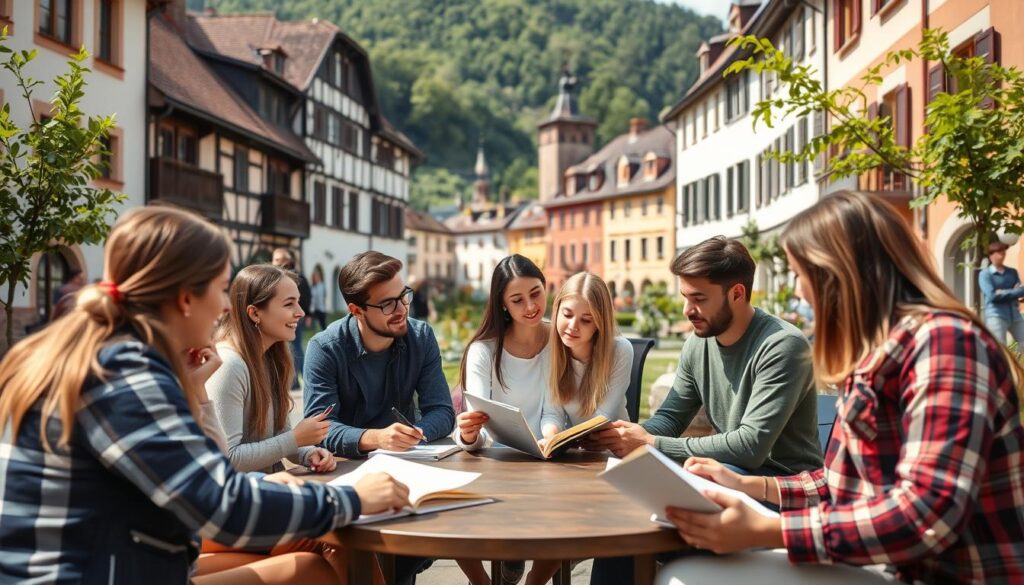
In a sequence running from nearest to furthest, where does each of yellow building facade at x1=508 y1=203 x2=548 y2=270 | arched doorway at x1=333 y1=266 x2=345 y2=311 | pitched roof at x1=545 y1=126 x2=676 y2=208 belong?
arched doorway at x1=333 y1=266 x2=345 y2=311 → pitched roof at x1=545 y1=126 x2=676 y2=208 → yellow building facade at x1=508 y1=203 x2=548 y2=270

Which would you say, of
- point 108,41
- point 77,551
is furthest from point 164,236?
point 108,41

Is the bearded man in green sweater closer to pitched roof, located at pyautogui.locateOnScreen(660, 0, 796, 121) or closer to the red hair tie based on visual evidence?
the red hair tie

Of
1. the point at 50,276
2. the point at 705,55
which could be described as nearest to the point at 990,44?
the point at 50,276

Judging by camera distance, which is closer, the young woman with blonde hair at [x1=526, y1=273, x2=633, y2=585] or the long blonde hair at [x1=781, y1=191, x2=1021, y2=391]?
the long blonde hair at [x1=781, y1=191, x2=1021, y2=391]

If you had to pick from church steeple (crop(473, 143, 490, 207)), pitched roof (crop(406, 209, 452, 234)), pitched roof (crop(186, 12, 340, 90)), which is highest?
church steeple (crop(473, 143, 490, 207))

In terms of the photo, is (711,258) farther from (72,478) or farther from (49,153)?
(49,153)

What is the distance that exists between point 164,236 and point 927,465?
5.23ft

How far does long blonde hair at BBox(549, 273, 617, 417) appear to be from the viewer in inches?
164

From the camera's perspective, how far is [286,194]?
106 feet

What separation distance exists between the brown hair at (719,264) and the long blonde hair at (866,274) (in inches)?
51.2

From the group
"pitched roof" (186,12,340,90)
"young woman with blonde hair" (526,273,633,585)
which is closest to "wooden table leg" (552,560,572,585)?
"young woman with blonde hair" (526,273,633,585)

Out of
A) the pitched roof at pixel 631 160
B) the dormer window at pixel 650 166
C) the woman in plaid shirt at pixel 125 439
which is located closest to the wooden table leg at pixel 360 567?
the woman in plaid shirt at pixel 125 439

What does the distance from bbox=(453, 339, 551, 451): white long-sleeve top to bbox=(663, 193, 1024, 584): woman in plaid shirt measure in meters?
2.09

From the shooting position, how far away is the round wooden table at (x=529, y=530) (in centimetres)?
222
